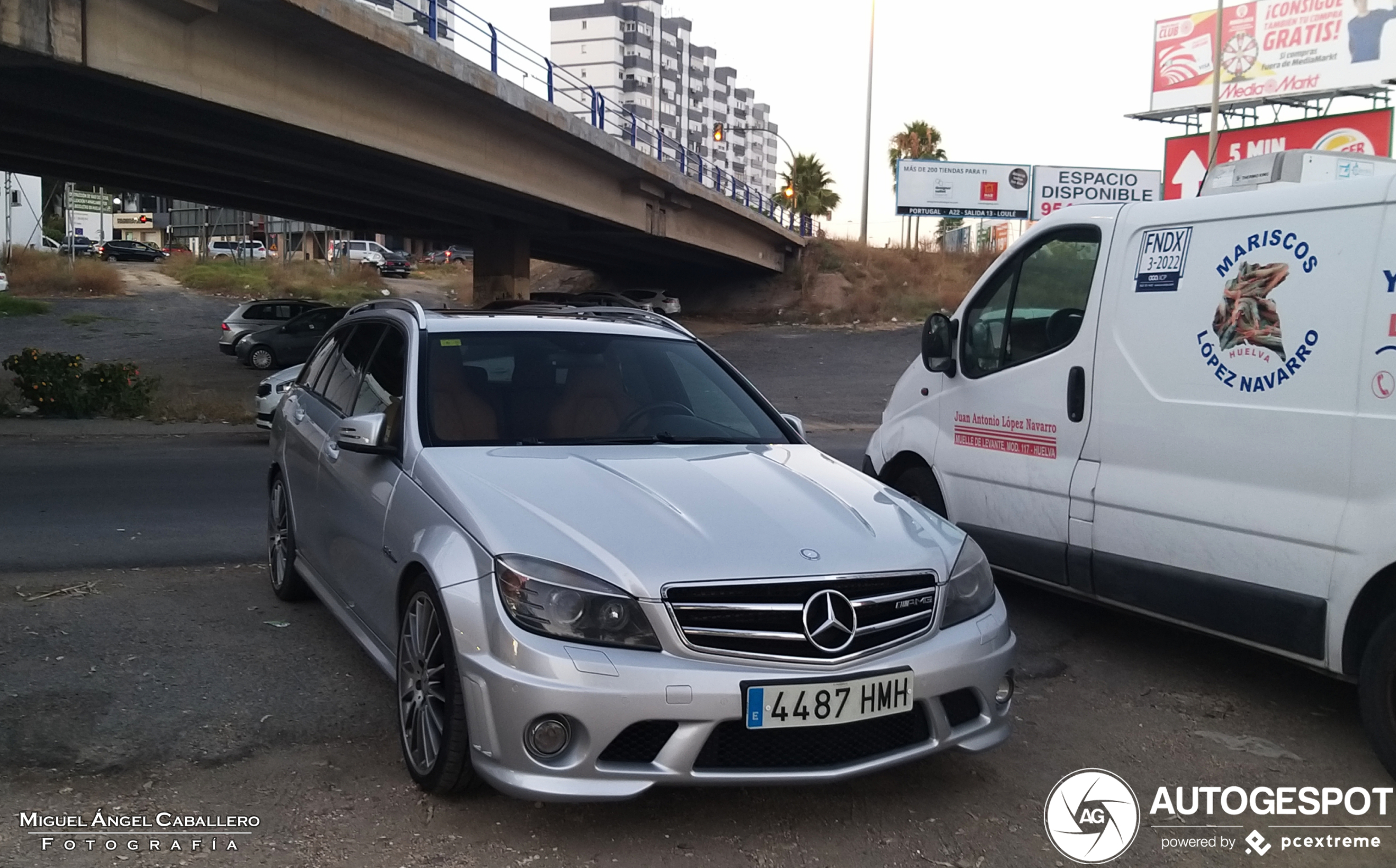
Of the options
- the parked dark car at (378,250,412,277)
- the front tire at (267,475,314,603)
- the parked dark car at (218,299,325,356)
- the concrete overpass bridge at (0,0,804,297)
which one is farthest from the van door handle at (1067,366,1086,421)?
the parked dark car at (378,250,412,277)

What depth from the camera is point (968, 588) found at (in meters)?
3.90

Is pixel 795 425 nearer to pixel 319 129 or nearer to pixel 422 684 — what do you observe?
pixel 422 684

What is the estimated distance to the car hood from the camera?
3480mm

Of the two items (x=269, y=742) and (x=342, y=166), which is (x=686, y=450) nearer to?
(x=269, y=742)

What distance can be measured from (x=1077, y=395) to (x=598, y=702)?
10.3 feet

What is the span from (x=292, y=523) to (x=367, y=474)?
4.91ft

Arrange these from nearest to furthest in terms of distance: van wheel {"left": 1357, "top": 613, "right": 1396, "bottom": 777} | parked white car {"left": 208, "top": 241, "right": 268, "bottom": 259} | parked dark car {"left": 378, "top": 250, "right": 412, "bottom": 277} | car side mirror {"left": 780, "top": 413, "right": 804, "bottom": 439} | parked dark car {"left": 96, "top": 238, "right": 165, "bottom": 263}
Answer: van wheel {"left": 1357, "top": 613, "right": 1396, "bottom": 777} → car side mirror {"left": 780, "top": 413, "right": 804, "bottom": 439} → parked dark car {"left": 378, "top": 250, "right": 412, "bottom": 277} → parked white car {"left": 208, "top": 241, "right": 268, "bottom": 259} → parked dark car {"left": 96, "top": 238, "right": 165, "bottom": 263}

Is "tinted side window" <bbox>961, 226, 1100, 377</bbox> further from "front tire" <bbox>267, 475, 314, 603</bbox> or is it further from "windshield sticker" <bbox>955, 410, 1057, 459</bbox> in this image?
"front tire" <bbox>267, 475, 314, 603</bbox>

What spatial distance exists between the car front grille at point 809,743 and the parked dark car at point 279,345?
80.9ft

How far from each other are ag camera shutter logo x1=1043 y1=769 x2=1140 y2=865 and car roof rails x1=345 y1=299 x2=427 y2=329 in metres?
3.08

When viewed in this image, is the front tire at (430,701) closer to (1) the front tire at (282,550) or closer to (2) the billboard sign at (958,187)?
(1) the front tire at (282,550)

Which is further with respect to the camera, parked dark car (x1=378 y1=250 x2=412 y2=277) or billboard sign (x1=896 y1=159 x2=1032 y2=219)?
parked dark car (x1=378 y1=250 x2=412 y2=277)

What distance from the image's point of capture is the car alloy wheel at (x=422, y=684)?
3.68 meters

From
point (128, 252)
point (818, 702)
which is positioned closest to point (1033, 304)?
point (818, 702)
